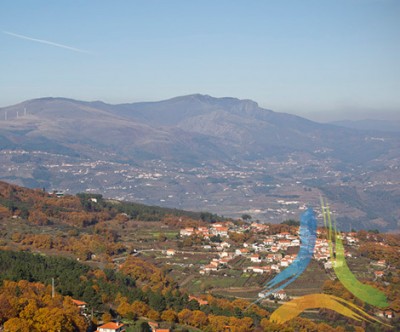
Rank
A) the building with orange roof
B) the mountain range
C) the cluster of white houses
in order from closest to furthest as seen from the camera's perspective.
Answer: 1. the building with orange roof
2. the cluster of white houses
3. the mountain range

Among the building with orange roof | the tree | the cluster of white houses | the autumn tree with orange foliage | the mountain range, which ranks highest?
the autumn tree with orange foliage

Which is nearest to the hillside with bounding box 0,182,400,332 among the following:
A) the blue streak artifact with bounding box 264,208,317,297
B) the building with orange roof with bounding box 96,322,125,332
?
the blue streak artifact with bounding box 264,208,317,297

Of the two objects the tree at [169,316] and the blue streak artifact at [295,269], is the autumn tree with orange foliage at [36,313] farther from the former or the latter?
the blue streak artifact at [295,269]

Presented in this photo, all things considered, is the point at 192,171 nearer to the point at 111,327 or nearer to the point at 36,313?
the point at 111,327

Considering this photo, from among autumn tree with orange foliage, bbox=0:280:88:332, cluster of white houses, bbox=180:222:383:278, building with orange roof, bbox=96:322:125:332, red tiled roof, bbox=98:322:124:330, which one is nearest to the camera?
autumn tree with orange foliage, bbox=0:280:88:332

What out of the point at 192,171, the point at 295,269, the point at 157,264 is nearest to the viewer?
the point at 295,269

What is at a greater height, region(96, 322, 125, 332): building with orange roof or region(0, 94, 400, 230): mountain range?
region(96, 322, 125, 332): building with orange roof

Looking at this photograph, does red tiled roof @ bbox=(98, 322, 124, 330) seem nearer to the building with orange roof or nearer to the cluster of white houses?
the building with orange roof

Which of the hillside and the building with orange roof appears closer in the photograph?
the building with orange roof

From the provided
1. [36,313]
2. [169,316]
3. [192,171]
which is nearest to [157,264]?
[169,316]

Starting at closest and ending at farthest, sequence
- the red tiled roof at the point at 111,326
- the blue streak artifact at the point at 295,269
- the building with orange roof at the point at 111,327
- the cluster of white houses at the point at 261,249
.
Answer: the building with orange roof at the point at 111,327, the red tiled roof at the point at 111,326, the blue streak artifact at the point at 295,269, the cluster of white houses at the point at 261,249

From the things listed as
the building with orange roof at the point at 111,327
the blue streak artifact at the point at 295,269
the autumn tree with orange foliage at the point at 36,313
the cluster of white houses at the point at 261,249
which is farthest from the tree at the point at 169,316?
the cluster of white houses at the point at 261,249
